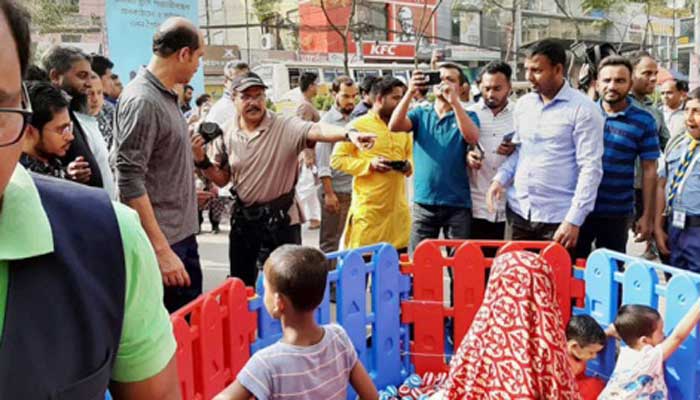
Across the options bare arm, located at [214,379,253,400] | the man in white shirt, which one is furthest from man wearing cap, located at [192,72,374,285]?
the man in white shirt

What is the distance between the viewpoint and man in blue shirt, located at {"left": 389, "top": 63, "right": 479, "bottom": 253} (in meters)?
4.04

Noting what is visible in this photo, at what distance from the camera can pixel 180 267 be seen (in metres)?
2.83

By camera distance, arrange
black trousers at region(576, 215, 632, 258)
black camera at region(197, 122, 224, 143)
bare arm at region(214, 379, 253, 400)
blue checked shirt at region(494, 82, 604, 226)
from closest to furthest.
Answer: bare arm at region(214, 379, 253, 400) → blue checked shirt at region(494, 82, 604, 226) → black camera at region(197, 122, 224, 143) → black trousers at region(576, 215, 632, 258)

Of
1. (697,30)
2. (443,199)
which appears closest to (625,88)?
(443,199)

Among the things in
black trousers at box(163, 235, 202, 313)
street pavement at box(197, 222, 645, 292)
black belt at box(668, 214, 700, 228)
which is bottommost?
street pavement at box(197, 222, 645, 292)

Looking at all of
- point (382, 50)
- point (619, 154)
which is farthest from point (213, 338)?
point (382, 50)

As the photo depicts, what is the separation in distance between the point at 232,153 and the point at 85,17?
21.4 m

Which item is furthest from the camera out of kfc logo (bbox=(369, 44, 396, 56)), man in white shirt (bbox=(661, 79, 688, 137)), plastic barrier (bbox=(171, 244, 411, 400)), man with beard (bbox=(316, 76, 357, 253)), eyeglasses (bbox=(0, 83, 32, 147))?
Result: kfc logo (bbox=(369, 44, 396, 56))

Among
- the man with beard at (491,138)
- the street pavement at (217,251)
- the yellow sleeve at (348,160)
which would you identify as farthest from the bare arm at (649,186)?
the street pavement at (217,251)

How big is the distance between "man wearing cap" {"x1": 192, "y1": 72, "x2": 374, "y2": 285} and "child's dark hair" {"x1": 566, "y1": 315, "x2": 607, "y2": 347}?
5.29 feet

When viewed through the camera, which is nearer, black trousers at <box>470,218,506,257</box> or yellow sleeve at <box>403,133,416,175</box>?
black trousers at <box>470,218,506,257</box>

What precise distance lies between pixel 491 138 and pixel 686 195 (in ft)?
3.80

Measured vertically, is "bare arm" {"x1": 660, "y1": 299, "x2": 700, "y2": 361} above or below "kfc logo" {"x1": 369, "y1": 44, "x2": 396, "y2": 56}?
below

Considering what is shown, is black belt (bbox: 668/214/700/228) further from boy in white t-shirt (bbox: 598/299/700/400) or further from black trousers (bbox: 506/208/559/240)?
boy in white t-shirt (bbox: 598/299/700/400)
